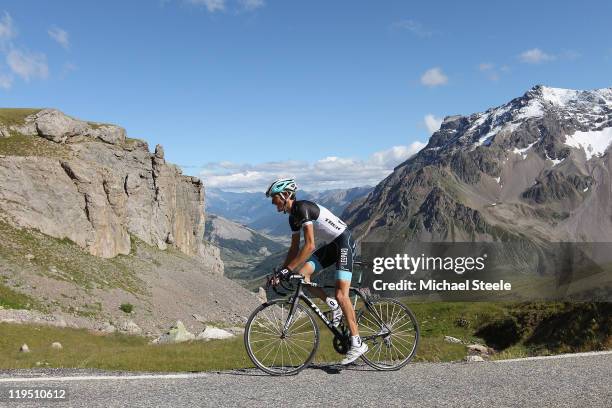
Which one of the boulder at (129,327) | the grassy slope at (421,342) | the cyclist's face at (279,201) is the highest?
the cyclist's face at (279,201)

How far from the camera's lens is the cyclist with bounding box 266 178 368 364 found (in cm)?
1085

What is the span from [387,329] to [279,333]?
2708 millimetres

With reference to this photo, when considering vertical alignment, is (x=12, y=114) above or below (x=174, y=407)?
above

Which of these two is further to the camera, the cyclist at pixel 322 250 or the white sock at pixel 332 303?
the white sock at pixel 332 303

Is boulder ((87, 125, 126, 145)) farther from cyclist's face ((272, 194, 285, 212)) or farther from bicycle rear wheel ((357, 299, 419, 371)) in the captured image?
bicycle rear wheel ((357, 299, 419, 371))

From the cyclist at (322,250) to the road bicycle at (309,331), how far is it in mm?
262

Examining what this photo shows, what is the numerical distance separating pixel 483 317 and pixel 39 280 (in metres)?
47.7

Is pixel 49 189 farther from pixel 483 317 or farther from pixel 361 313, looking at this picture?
pixel 361 313

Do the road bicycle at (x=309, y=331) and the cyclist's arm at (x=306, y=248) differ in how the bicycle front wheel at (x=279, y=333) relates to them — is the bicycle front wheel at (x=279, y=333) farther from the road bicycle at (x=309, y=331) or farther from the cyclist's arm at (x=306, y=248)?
the cyclist's arm at (x=306, y=248)

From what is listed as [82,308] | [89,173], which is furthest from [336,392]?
[89,173]

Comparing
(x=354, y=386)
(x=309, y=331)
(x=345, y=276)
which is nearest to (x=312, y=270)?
(x=345, y=276)

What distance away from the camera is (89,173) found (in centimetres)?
7206

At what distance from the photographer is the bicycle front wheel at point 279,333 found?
11.4 metres

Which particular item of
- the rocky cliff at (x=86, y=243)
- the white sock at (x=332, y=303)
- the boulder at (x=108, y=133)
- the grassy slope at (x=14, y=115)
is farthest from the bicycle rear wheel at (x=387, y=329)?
the boulder at (x=108, y=133)
